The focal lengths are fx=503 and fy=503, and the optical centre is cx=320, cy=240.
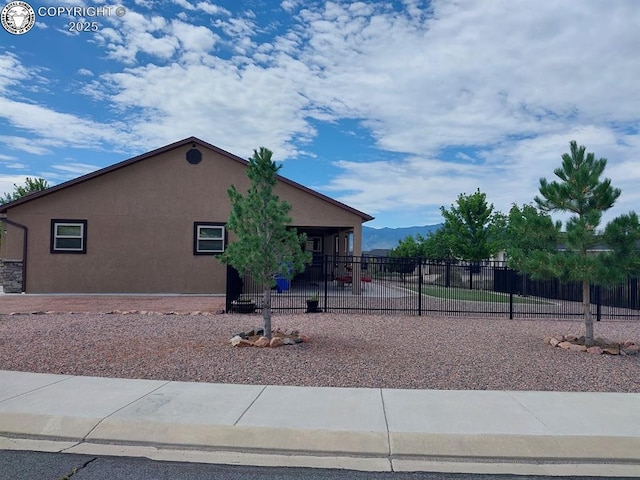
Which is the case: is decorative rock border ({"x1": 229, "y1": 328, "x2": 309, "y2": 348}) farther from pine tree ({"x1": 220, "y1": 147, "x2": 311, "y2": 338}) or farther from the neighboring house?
the neighboring house

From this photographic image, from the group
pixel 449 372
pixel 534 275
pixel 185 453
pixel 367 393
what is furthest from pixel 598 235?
pixel 185 453

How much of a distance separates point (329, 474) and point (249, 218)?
644 cm

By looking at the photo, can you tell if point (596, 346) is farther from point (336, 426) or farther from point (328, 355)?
point (336, 426)

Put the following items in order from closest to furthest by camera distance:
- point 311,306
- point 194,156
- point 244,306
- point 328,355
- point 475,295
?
point 328,355 < point 244,306 < point 311,306 < point 475,295 < point 194,156

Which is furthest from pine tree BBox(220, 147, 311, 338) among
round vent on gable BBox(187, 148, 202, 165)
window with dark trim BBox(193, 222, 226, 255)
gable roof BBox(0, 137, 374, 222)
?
round vent on gable BBox(187, 148, 202, 165)

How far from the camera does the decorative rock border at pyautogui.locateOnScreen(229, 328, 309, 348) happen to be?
959 cm

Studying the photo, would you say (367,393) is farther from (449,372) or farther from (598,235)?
(598,235)

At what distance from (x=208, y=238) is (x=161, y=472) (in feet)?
57.3

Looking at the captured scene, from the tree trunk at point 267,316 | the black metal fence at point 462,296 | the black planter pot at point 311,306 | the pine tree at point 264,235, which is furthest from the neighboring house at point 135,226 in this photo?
the tree trunk at point 267,316

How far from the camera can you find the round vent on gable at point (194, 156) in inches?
845

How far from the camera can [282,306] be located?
1598 cm

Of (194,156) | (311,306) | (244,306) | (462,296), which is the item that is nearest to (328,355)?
(311,306)

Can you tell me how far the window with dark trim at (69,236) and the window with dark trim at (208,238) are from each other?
4.56 m

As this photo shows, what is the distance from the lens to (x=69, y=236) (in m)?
21.0
